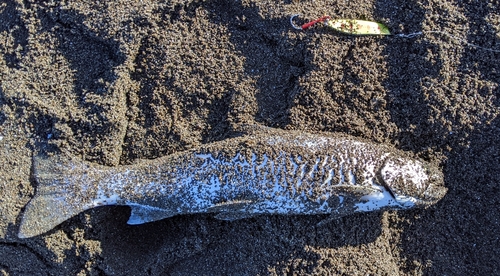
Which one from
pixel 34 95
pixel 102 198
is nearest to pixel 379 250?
pixel 102 198

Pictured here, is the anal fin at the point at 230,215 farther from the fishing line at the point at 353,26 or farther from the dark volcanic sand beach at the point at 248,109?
the fishing line at the point at 353,26

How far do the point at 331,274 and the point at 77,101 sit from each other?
293 centimetres

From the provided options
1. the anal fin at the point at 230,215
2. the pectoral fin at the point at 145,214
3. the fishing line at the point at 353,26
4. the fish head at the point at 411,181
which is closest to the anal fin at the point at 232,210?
the anal fin at the point at 230,215

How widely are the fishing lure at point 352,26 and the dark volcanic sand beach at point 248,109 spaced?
0.06 metres

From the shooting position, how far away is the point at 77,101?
4.00m

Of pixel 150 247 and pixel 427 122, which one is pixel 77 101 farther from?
pixel 427 122

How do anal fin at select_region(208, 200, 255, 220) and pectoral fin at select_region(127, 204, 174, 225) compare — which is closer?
anal fin at select_region(208, 200, 255, 220)

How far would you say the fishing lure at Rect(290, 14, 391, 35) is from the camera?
4.00 m

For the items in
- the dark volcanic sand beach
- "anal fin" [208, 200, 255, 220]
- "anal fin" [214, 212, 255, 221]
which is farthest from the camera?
the dark volcanic sand beach

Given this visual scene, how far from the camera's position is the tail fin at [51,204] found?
375 cm

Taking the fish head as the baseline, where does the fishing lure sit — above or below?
above

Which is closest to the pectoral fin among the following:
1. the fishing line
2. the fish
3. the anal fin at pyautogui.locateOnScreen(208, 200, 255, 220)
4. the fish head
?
the fish

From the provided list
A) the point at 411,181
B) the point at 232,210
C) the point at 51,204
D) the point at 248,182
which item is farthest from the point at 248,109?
the point at 51,204

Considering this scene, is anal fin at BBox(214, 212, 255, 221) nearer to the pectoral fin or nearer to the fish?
the fish
